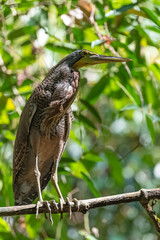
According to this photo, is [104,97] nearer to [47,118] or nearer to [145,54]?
[145,54]

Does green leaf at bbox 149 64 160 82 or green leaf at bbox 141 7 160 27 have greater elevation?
green leaf at bbox 141 7 160 27

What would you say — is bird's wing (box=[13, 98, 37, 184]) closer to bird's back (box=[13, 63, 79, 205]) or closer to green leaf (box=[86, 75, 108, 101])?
bird's back (box=[13, 63, 79, 205])

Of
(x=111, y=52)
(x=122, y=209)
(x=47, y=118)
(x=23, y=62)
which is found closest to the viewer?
(x=47, y=118)

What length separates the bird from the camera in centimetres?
227

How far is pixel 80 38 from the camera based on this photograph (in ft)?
9.61

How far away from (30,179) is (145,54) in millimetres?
1336

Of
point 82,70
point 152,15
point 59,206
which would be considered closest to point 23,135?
point 59,206

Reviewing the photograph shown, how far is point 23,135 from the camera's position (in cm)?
247

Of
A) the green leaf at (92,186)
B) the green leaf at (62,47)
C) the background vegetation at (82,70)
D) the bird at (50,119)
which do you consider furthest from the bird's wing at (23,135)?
the green leaf at (62,47)

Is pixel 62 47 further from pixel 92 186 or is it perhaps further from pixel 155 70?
pixel 92 186

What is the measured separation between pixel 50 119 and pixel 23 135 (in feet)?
0.78

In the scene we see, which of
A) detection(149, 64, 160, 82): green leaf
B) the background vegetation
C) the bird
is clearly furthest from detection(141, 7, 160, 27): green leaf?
detection(149, 64, 160, 82): green leaf

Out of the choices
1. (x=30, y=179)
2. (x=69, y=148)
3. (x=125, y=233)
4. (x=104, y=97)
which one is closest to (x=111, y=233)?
(x=125, y=233)

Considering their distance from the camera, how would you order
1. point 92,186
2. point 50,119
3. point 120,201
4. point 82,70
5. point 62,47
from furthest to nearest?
point 82,70 → point 62,47 → point 92,186 → point 50,119 → point 120,201
